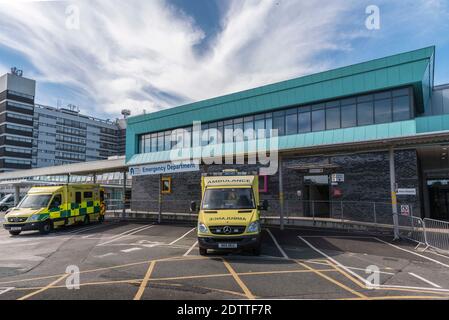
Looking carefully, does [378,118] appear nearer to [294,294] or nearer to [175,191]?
[294,294]

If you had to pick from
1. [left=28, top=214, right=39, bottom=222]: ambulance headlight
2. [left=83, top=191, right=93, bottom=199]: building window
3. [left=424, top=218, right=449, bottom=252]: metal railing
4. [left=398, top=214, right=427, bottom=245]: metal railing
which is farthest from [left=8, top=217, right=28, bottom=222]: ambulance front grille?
[left=424, top=218, right=449, bottom=252]: metal railing

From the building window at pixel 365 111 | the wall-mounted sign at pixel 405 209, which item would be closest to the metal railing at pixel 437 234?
the wall-mounted sign at pixel 405 209

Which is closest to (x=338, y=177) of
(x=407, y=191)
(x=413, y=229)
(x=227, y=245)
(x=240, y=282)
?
(x=407, y=191)

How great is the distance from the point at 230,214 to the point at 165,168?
Result: 1189 cm

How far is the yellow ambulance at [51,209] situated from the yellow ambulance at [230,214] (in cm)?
1050

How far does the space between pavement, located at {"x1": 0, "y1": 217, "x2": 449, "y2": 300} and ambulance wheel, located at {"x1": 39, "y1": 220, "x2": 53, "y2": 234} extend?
3024 mm

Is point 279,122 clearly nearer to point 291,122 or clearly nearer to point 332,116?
point 291,122

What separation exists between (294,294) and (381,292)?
1820mm

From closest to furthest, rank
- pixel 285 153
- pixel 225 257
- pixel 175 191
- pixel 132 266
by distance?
pixel 132 266, pixel 225 257, pixel 285 153, pixel 175 191

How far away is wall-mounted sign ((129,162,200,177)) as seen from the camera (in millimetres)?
20500

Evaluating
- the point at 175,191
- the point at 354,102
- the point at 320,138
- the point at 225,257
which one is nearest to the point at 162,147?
the point at 175,191

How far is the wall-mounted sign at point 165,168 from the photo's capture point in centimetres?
2050

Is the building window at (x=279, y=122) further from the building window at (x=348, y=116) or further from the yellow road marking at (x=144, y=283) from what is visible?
the yellow road marking at (x=144, y=283)
